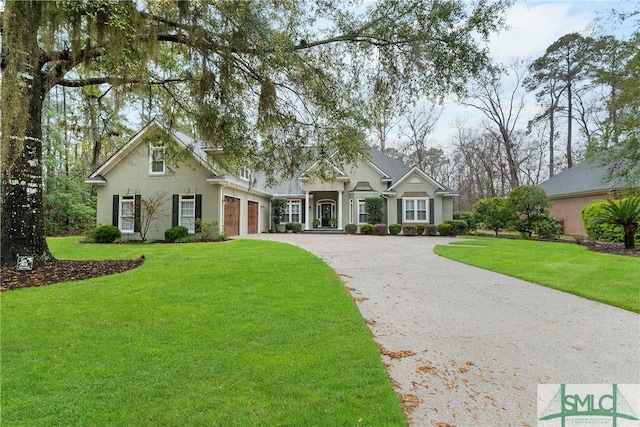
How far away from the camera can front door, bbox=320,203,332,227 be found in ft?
81.0

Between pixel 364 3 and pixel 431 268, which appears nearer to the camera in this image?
pixel 364 3

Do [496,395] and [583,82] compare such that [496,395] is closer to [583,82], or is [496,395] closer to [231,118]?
[231,118]

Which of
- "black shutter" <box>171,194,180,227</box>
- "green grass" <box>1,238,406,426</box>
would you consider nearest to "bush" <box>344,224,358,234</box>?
"black shutter" <box>171,194,180,227</box>

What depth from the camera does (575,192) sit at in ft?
65.9

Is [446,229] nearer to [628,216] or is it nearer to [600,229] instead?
[600,229]

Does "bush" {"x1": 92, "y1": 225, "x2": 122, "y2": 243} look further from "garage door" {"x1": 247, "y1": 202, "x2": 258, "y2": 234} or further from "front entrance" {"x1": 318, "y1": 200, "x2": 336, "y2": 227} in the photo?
"front entrance" {"x1": 318, "y1": 200, "x2": 336, "y2": 227}

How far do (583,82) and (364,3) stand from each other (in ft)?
82.4

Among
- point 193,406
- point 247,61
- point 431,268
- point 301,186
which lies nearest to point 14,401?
point 193,406

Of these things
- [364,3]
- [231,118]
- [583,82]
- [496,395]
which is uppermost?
[583,82]

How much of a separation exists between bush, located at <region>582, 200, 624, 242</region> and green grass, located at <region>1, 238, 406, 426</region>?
15.8 metres

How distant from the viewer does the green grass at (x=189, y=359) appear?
88.8 inches

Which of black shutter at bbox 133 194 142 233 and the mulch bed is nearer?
the mulch bed

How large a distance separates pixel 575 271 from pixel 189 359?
27.6 feet

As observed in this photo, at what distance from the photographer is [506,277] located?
7.30 m
